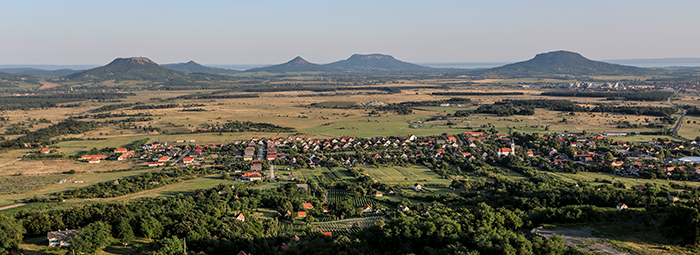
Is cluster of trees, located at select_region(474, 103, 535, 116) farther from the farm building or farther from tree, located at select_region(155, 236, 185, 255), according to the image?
the farm building

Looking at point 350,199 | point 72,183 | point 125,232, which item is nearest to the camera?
point 125,232

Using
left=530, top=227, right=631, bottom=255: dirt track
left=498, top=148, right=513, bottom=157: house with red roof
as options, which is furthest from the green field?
left=530, top=227, right=631, bottom=255: dirt track

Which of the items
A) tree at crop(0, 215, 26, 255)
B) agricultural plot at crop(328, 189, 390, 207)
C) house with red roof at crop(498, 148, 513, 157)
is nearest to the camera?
tree at crop(0, 215, 26, 255)

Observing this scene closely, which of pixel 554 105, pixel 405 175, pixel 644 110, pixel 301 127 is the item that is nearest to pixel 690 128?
pixel 644 110

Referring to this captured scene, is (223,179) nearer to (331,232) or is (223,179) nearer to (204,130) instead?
(331,232)

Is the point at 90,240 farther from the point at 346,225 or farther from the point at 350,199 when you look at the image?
the point at 350,199

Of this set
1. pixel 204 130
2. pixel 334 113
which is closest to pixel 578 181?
pixel 204 130

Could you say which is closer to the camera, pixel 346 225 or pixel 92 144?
pixel 346 225
